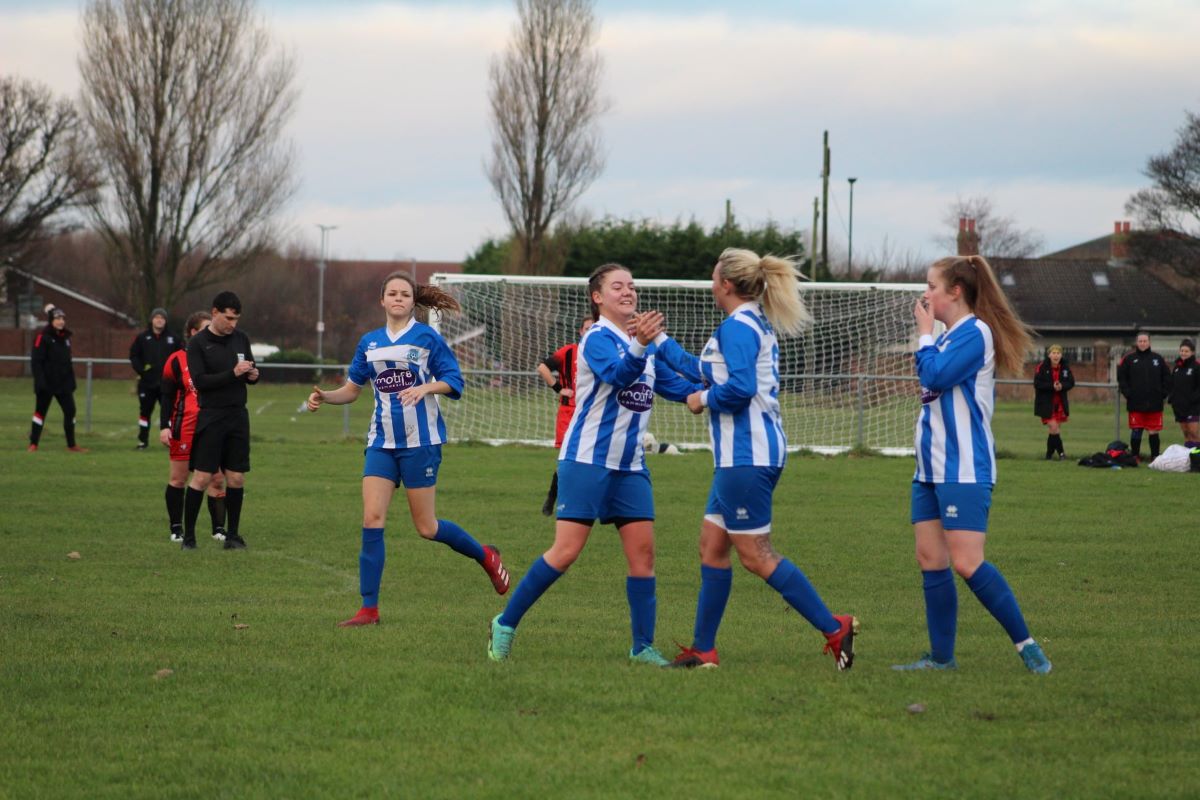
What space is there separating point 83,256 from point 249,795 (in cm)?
8518

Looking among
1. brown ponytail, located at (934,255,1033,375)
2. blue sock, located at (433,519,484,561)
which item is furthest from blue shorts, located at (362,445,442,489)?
brown ponytail, located at (934,255,1033,375)

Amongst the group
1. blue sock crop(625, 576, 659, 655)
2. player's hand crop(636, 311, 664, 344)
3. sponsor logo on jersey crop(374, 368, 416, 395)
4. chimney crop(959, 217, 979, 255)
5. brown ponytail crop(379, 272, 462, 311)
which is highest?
chimney crop(959, 217, 979, 255)

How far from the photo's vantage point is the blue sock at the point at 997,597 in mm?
6434

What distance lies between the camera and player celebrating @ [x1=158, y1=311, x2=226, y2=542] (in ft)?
39.8

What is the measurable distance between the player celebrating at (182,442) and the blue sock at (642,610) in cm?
632

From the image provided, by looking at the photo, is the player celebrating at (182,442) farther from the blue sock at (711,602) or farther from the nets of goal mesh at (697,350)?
the nets of goal mesh at (697,350)

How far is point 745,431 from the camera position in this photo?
631 cm

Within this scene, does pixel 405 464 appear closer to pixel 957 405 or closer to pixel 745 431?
pixel 745 431

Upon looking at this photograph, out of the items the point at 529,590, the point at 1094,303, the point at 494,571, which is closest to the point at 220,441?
the point at 494,571

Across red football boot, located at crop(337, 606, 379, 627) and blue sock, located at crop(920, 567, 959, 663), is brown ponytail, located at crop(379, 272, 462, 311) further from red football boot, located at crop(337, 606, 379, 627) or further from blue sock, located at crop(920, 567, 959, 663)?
blue sock, located at crop(920, 567, 959, 663)

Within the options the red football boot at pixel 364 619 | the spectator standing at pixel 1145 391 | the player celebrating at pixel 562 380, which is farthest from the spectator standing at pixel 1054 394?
the red football boot at pixel 364 619

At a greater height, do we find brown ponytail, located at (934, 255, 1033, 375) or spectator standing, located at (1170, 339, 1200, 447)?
brown ponytail, located at (934, 255, 1033, 375)

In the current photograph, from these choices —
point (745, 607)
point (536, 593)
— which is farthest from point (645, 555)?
point (745, 607)

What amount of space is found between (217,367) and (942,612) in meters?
6.90
